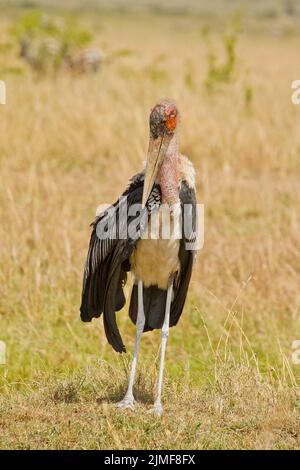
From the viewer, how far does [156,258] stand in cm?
419

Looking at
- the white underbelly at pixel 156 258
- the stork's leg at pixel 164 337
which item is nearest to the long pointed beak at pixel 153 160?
the white underbelly at pixel 156 258

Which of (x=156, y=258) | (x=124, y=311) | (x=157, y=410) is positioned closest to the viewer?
(x=157, y=410)

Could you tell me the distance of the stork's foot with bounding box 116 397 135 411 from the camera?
4145 millimetres

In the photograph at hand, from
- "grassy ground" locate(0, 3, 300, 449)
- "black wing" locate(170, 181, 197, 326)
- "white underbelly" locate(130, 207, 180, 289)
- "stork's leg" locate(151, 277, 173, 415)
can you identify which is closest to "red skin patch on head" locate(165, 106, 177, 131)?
"black wing" locate(170, 181, 197, 326)

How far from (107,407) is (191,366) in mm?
1362

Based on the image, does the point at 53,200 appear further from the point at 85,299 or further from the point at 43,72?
the point at 43,72

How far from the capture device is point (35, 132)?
10.0 m

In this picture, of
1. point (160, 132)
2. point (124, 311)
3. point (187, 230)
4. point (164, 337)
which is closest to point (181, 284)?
point (164, 337)

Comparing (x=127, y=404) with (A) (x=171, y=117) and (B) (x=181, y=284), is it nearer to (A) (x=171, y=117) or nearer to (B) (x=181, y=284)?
(B) (x=181, y=284)

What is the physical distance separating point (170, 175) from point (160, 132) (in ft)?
0.67

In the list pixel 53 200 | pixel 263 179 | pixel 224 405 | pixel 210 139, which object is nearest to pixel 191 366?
pixel 224 405
